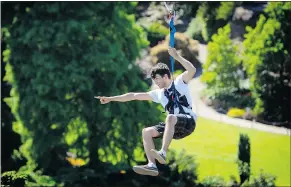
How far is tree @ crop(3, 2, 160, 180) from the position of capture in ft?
89.1

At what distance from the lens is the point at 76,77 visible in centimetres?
2684

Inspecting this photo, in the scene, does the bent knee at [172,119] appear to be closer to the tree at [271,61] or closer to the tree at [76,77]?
the tree at [76,77]

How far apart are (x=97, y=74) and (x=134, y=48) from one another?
90.8 inches

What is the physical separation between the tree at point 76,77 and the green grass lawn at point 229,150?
279 inches

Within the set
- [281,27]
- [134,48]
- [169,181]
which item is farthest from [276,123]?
[134,48]

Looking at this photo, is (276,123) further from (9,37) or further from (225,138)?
(9,37)

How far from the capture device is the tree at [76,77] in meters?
27.2

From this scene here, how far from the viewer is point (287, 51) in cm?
3956

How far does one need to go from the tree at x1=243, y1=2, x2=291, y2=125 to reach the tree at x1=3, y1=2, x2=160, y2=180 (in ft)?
42.7

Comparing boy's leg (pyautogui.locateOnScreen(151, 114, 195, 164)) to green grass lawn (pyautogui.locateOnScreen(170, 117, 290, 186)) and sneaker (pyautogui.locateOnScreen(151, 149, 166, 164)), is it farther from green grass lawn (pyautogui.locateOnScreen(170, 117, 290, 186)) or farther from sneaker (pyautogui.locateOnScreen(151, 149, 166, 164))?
green grass lawn (pyautogui.locateOnScreen(170, 117, 290, 186))

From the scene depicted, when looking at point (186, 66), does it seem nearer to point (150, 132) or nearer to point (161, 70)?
point (161, 70)

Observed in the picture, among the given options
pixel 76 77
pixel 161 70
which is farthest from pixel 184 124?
pixel 76 77

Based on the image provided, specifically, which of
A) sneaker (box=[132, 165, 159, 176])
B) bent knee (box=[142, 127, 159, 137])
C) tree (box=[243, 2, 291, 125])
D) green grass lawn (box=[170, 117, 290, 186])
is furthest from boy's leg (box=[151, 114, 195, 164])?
tree (box=[243, 2, 291, 125])

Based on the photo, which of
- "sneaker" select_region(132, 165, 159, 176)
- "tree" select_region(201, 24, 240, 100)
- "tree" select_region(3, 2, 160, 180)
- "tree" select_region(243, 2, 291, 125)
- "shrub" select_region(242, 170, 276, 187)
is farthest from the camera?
"tree" select_region(201, 24, 240, 100)
